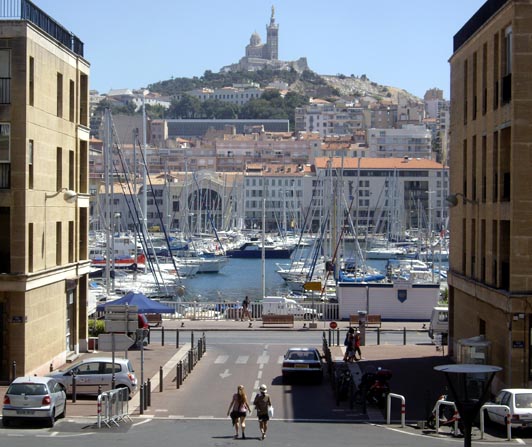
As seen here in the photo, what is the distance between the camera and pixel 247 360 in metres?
39.9

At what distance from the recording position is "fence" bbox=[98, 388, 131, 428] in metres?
25.8

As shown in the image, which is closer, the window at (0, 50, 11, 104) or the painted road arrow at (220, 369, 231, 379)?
the window at (0, 50, 11, 104)

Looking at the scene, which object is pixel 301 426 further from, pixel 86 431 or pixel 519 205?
pixel 519 205

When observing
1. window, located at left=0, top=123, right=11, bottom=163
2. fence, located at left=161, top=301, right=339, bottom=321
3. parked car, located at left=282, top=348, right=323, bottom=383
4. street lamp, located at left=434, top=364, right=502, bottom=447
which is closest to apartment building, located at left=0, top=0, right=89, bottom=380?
window, located at left=0, top=123, right=11, bottom=163

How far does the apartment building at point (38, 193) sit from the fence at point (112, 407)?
4982 mm

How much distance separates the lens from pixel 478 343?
30562 millimetres

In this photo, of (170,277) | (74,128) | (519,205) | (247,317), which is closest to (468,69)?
(519,205)

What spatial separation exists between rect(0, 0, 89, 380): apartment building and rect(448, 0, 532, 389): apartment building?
39.4ft

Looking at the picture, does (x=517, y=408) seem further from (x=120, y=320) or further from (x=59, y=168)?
(x=59, y=168)

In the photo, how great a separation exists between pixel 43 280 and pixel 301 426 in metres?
10.2

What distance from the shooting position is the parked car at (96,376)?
30.0 meters

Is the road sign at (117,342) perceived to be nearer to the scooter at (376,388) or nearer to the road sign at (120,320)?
the road sign at (120,320)

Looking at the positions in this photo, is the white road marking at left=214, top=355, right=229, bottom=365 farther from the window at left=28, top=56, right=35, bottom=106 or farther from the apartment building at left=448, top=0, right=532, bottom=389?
the window at left=28, top=56, right=35, bottom=106

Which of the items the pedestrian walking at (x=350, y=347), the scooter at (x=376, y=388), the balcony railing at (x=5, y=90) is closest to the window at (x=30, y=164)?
the balcony railing at (x=5, y=90)
